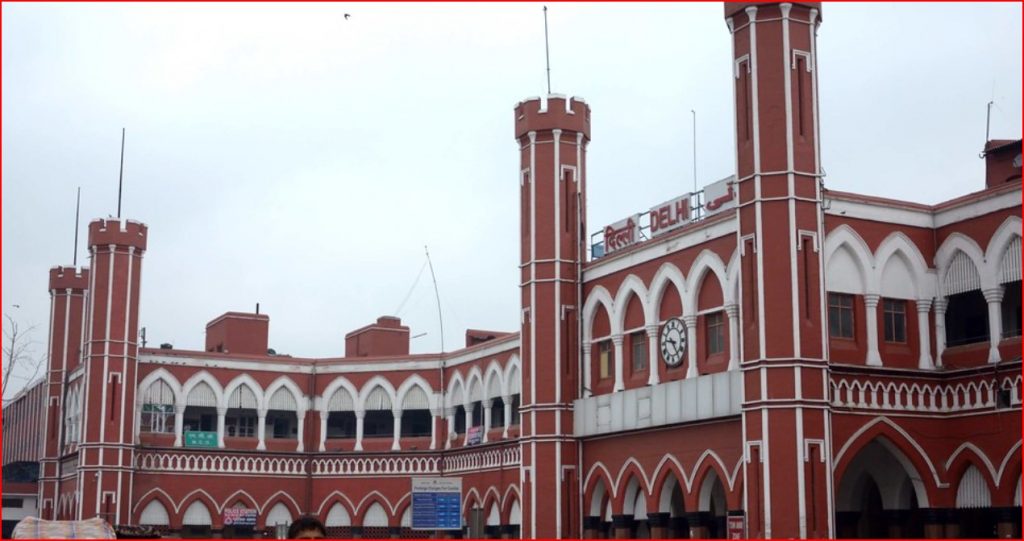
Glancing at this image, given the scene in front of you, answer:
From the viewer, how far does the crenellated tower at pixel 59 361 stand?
6025cm

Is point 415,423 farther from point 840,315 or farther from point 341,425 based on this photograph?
point 840,315

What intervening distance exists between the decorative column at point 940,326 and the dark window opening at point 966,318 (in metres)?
0.24

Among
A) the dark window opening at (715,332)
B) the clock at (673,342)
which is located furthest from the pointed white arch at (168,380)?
the dark window opening at (715,332)

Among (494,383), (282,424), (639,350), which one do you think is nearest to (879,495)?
(639,350)

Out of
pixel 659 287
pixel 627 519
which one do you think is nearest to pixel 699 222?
pixel 659 287

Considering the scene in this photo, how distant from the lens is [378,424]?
5803cm

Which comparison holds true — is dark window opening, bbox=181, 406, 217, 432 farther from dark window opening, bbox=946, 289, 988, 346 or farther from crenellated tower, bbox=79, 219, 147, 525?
dark window opening, bbox=946, 289, 988, 346

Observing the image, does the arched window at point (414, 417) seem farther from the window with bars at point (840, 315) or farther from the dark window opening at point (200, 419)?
the window with bars at point (840, 315)

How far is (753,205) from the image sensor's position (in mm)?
32531

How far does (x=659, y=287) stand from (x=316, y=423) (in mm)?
23229

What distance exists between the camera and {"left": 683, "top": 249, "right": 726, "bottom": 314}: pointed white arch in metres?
35.8

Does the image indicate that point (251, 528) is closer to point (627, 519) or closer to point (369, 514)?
point (369, 514)

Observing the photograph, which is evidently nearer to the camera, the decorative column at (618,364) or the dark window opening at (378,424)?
the decorative column at (618,364)

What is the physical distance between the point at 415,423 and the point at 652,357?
20459mm
